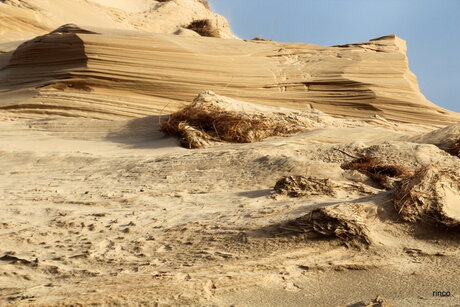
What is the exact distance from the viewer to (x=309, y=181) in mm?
4199

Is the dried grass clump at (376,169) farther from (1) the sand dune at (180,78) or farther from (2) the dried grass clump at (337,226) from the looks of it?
(1) the sand dune at (180,78)

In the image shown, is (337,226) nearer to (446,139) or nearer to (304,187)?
(304,187)

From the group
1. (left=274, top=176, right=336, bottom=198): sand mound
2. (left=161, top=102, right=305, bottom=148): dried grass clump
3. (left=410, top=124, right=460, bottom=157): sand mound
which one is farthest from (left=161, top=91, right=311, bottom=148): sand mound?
(left=274, top=176, right=336, bottom=198): sand mound

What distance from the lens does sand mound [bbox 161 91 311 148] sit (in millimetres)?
6395

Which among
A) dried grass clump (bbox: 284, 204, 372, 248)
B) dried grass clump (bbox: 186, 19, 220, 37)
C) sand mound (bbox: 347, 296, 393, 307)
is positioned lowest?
sand mound (bbox: 347, 296, 393, 307)

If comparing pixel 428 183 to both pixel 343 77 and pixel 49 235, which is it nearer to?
pixel 49 235

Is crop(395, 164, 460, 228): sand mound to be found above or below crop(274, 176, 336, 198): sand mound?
above

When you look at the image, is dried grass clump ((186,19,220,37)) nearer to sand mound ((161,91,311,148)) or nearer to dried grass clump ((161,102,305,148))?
sand mound ((161,91,311,148))

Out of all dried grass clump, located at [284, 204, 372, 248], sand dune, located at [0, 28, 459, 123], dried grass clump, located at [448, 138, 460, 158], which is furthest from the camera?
sand dune, located at [0, 28, 459, 123]

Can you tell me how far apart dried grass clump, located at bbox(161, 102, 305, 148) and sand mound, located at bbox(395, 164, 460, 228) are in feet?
9.77

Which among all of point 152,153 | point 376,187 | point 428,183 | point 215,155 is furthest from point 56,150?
point 428,183

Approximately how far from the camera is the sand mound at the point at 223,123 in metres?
6.39

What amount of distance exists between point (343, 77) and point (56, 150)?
13.7 ft

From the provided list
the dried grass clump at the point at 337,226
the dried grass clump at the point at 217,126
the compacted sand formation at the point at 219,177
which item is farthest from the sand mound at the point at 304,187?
the dried grass clump at the point at 217,126
